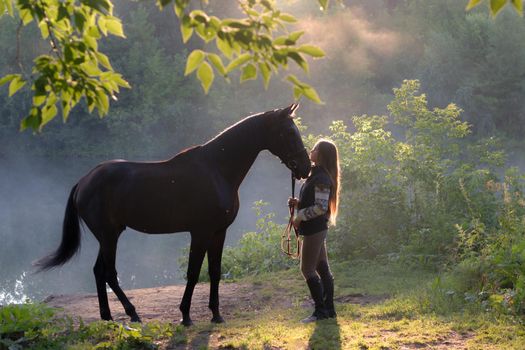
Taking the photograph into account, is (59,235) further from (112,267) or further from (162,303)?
(112,267)

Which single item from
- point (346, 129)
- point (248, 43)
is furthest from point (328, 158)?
point (346, 129)

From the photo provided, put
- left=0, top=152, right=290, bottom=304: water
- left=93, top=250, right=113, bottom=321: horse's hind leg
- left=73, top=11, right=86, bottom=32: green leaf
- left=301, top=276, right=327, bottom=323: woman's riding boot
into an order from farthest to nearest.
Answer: left=0, top=152, right=290, bottom=304: water, left=93, top=250, right=113, bottom=321: horse's hind leg, left=301, top=276, right=327, bottom=323: woman's riding boot, left=73, top=11, right=86, bottom=32: green leaf

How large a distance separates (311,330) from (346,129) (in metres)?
21.2

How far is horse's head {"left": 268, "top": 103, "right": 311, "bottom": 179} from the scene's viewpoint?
5.71 meters

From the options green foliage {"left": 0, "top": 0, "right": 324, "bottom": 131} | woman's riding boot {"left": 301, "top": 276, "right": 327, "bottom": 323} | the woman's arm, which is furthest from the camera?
woman's riding boot {"left": 301, "top": 276, "right": 327, "bottom": 323}

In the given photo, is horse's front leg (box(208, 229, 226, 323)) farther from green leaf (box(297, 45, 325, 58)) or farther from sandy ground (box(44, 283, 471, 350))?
green leaf (box(297, 45, 325, 58))

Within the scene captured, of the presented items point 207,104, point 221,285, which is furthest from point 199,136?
point 221,285

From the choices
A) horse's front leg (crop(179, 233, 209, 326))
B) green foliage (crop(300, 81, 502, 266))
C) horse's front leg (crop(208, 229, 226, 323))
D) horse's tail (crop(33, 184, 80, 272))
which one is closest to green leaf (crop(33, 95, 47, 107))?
horse's front leg (crop(179, 233, 209, 326))

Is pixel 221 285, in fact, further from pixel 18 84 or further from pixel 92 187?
pixel 18 84

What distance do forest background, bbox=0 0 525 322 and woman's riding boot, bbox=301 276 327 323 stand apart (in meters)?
2.72

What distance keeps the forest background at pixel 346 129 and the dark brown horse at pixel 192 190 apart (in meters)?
3.45

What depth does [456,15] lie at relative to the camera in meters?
32.4

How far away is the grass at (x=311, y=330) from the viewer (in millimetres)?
5059

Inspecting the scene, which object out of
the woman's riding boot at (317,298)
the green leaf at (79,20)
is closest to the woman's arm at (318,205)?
the woman's riding boot at (317,298)
